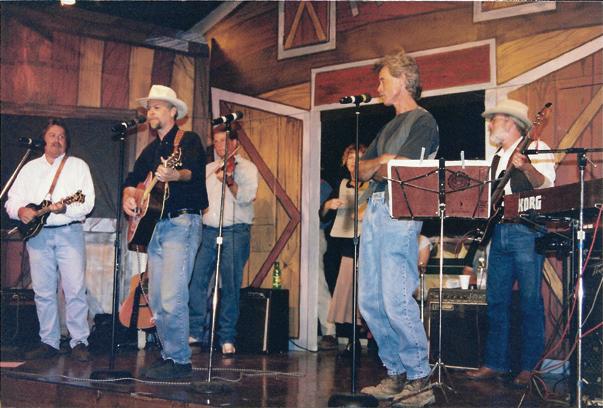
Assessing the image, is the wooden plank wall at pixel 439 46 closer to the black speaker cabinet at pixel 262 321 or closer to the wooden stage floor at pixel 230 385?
the wooden stage floor at pixel 230 385

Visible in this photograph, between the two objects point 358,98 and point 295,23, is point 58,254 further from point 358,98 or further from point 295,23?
point 358,98

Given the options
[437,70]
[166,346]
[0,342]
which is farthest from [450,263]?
[0,342]

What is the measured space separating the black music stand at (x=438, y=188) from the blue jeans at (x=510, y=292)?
1369 millimetres

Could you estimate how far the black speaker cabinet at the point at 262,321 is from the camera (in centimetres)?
714

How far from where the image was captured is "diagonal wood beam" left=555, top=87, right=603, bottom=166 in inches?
228

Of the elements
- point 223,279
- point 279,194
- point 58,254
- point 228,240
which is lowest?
point 223,279

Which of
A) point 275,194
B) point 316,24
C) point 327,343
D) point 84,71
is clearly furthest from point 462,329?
point 84,71

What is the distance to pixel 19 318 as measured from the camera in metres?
7.15

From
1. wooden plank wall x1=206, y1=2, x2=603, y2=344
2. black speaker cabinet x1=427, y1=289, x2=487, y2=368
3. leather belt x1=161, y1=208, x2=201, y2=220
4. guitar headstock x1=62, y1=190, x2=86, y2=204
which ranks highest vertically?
wooden plank wall x1=206, y1=2, x2=603, y2=344

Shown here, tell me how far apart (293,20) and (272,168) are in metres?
1.65

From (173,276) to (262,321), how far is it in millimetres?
2329

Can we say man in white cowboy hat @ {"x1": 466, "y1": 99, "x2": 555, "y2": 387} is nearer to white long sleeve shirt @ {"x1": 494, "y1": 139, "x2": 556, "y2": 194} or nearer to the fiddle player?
white long sleeve shirt @ {"x1": 494, "y1": 139, "x2": 556, "y2": 194}

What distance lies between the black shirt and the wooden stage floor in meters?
1.26

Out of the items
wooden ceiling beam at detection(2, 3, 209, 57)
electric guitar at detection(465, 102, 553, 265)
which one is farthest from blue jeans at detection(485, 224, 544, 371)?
wooden ceiling beam at detection(2, 3, 209, 57)
